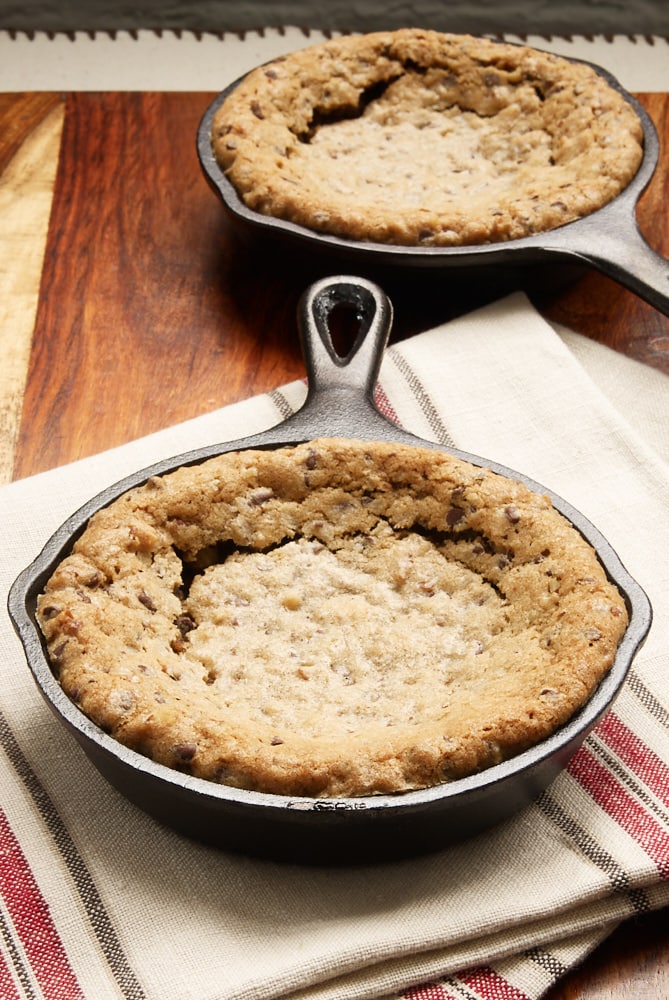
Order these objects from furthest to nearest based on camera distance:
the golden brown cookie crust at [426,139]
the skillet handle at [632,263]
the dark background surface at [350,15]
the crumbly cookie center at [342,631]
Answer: the dark background surface at [350,15], the golden brown cookie crust at [426,139], the skillet handle at [632,263], the crumbly cookie center at [342,631]

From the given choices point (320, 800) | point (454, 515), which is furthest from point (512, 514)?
point (320, 800)

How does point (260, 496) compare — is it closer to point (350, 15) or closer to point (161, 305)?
point (161, 305)

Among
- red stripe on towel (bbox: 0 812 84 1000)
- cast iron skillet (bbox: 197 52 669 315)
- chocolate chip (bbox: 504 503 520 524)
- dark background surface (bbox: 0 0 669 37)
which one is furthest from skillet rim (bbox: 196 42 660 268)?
dark background surface (bbox: 0 0 669 37)

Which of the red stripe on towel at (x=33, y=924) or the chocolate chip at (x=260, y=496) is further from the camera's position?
the chocolate chip at (x=260, y=496)

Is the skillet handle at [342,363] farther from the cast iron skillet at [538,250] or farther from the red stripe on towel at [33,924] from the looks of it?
the red stripe on towel at [33,924]

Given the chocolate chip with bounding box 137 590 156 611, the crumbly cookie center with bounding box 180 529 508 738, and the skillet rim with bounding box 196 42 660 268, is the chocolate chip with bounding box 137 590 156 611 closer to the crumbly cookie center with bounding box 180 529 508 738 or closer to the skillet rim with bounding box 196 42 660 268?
the crumbly cookie center with bounding box 180 529 508 738

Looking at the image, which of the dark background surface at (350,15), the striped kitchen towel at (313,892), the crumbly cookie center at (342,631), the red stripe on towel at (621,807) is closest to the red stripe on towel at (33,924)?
the striped kitchen towel at (313,892)

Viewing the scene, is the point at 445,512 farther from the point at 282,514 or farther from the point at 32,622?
the point at 32,622
